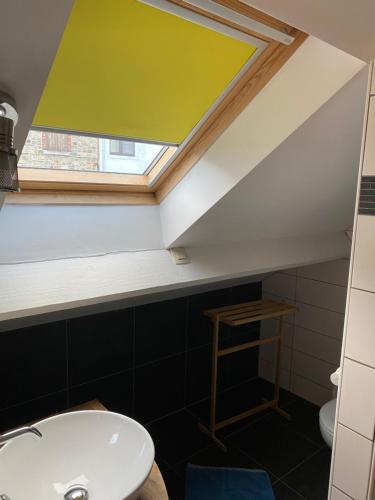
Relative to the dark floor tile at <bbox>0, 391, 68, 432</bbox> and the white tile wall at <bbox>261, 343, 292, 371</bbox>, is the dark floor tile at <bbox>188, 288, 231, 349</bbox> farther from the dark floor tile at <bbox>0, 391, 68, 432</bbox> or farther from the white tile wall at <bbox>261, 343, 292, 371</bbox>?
the dark floor tile at <bbox>0, 391, 68, 432</bbox>

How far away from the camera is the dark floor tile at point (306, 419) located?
239 centimetres

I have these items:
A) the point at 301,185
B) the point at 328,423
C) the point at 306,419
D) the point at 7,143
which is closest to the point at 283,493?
the point at 328,423

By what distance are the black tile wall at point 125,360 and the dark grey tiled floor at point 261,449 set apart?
0.16 meters

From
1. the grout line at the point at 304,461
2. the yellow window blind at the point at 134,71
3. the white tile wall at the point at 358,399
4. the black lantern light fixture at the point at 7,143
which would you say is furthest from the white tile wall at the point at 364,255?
the grout line at the point at 304,461

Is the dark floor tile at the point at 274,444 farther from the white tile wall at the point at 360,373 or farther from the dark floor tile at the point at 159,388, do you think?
the white tile wall at the point at 360,373

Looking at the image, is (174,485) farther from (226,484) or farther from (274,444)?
(274,444)

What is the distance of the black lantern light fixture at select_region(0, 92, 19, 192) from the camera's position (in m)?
0.72

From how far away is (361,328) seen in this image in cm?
114

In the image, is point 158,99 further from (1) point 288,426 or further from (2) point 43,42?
(1) point 288,426

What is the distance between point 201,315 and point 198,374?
0.46 meters

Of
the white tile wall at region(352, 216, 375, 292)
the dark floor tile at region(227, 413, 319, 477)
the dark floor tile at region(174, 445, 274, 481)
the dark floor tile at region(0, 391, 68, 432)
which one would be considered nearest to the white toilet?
the dark floor tile at region(227, 413, 319, 477)

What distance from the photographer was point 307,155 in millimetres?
1298

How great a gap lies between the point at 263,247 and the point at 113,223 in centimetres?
87

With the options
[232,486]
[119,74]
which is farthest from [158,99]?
[232,486]
